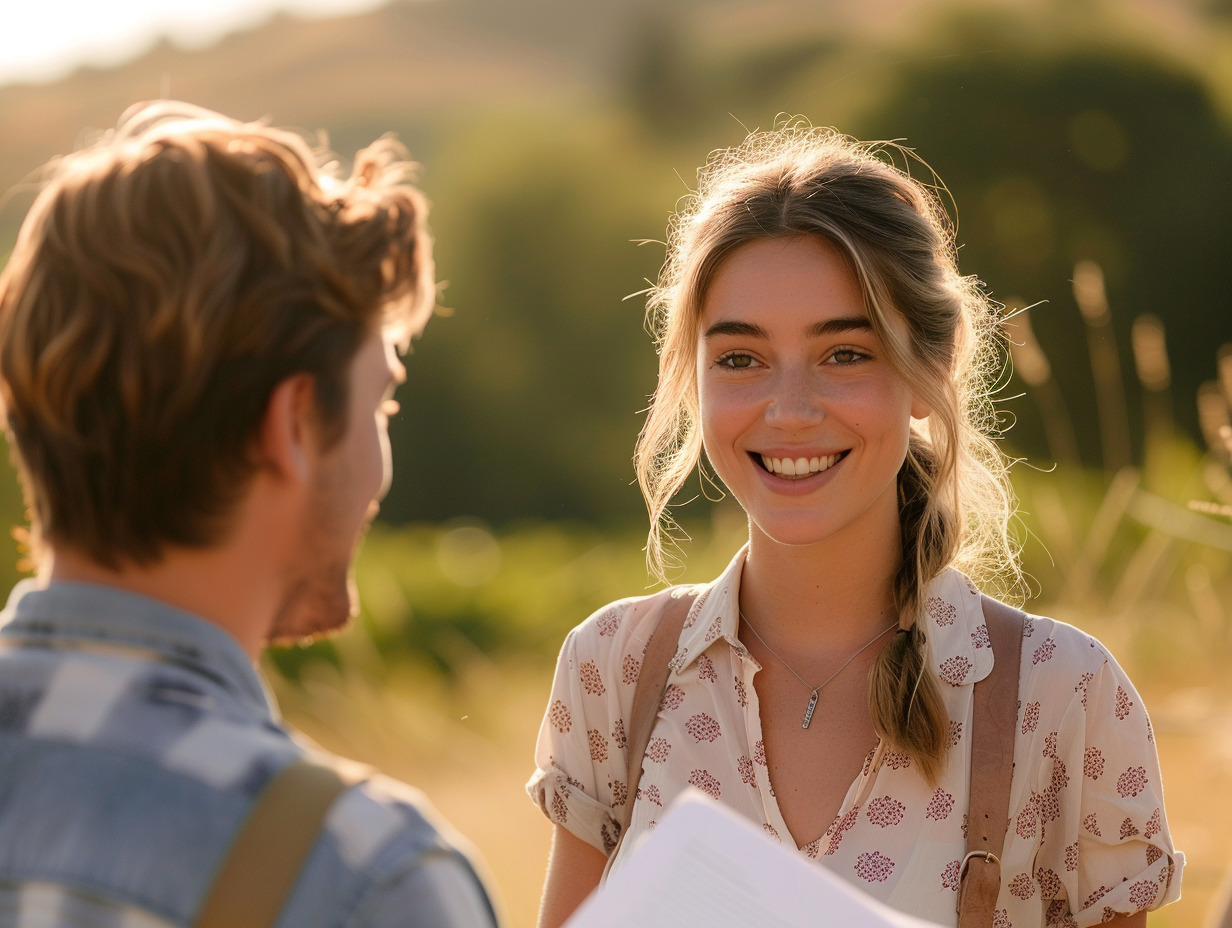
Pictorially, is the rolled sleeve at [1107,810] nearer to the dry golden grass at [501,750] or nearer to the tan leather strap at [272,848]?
the dry golden grass at [501,750]

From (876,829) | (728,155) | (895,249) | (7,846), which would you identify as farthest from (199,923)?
(728,155)

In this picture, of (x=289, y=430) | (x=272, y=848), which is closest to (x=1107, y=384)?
(x=289, y=430)

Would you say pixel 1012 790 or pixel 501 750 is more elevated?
pixel 1012 790

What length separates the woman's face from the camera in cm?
222

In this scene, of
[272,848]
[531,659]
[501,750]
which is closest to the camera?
[272,848]

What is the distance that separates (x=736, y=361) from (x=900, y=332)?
0.30 metres

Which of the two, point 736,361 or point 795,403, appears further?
point 736,361

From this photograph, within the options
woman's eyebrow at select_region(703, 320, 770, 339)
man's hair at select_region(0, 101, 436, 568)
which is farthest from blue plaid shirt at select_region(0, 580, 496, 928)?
woman's eyebrow at select_region(703, 320, 770, 339)

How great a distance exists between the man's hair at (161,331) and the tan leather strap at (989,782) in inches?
52.3

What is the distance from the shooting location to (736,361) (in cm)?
232

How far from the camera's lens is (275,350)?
1085 mm

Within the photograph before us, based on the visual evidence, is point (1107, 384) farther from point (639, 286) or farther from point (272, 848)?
point (272, 848)

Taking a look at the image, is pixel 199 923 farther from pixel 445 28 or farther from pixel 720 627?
pixel 445 28

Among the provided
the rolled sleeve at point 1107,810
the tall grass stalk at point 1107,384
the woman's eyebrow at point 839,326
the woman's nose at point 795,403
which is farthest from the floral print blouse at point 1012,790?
the tall grass stalk at point 1107,384
